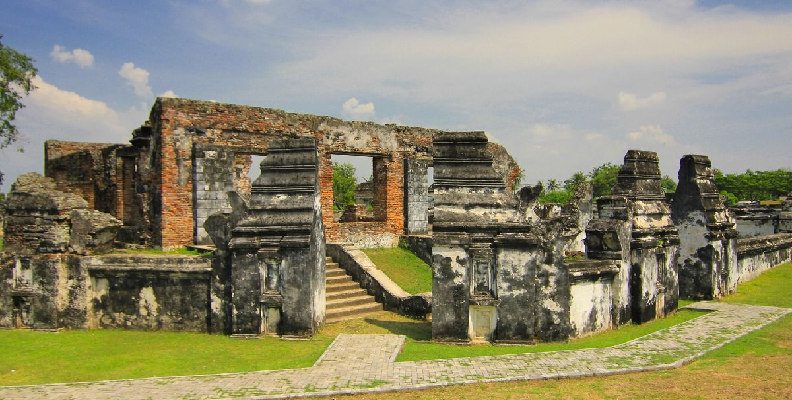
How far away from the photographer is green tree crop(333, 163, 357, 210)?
1608 inches

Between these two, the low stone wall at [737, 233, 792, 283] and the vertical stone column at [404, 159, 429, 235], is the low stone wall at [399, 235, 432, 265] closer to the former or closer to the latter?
the vertical stone column at [404, 159, 429, 235]

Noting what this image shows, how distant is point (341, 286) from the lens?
1130 cm

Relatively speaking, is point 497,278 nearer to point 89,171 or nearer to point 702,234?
point 702,234

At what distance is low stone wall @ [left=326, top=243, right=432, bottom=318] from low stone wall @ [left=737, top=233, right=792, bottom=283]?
8.94 metres

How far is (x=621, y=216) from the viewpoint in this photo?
9.73m

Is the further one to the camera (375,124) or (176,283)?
(375,124)

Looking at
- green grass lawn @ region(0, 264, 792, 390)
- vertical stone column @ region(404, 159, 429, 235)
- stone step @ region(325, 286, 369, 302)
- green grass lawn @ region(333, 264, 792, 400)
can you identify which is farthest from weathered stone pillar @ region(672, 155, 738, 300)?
vertical stone column @ region(404, 159, 429, 235)

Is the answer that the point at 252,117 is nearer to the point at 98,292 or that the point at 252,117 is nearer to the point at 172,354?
the point at 98,292

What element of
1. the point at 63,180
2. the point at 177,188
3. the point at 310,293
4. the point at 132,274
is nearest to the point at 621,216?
the point at 310,293

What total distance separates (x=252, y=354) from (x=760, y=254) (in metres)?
14.7

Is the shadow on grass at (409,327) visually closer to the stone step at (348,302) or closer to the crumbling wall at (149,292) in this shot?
the stone step at (348,302)

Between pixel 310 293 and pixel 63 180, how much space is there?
15.3 m

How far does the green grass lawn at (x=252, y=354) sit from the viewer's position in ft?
20.9

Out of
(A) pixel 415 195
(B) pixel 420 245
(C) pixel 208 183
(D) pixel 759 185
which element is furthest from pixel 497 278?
(D) pixel 759 185
